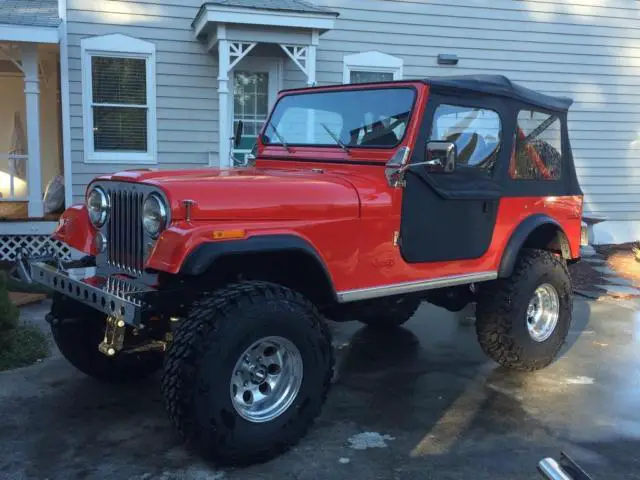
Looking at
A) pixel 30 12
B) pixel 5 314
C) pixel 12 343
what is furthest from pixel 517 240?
pixel 30 12

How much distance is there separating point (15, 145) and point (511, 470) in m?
10.4

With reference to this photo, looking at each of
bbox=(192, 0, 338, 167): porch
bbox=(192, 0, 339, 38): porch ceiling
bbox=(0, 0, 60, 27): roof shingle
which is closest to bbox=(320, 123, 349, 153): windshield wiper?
bbox=(192, 0, 338, 167): porch

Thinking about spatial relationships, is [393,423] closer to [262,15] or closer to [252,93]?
[262,15]

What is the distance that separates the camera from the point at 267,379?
3.45m

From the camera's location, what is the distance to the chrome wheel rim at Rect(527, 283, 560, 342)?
16.5 ft

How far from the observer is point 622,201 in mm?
12133

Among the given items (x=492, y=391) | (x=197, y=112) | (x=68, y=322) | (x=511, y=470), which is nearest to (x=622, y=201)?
(x=197, y=112)

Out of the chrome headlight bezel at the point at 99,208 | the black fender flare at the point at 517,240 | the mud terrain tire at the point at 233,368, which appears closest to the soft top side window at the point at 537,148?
the black fender flare at the point at 517,240

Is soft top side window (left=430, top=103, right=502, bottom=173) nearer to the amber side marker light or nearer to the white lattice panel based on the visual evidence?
the amber side marker light

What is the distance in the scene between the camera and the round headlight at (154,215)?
10.6 feet

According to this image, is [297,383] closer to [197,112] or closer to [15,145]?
[197,112]

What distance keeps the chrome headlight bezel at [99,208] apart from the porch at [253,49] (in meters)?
4.27

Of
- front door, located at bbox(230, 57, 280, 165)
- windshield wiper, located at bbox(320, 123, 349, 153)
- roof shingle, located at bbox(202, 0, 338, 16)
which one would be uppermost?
roof shingle, located at bbox(202, 0, 338, 16)

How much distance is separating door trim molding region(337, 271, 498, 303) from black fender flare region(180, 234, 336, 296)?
191mm
